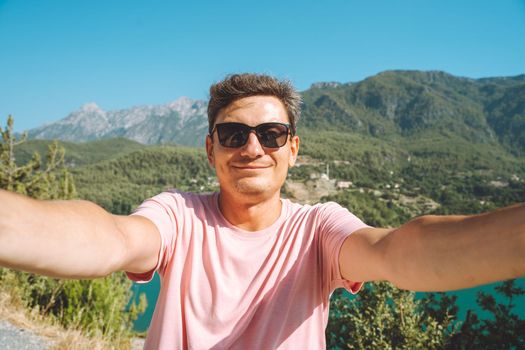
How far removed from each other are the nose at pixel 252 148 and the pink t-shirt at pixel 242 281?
0.38 metres

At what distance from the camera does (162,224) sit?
1.52 meters

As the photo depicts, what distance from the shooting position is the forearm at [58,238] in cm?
95

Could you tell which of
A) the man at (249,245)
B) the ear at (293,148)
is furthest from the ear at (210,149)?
the ear at (293,148)

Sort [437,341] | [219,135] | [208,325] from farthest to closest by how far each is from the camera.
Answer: [437,341] < [219,135] < [208,325]

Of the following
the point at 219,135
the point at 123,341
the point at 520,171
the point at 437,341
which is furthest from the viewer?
the point at 520,171

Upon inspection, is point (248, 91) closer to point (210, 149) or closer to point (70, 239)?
point (210, 149)

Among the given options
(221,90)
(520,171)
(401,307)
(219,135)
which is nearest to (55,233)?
(219,135)

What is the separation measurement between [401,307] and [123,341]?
3444mm

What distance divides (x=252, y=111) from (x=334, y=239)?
2.47 feet

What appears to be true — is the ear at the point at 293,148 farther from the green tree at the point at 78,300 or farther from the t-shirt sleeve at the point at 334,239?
the green tree at the point at 78,300

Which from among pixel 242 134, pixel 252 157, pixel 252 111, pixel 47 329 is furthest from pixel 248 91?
pixel 47 329

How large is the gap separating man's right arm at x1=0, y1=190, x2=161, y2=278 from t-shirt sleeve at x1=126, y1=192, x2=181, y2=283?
0.15 feet

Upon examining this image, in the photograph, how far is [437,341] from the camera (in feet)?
13.2

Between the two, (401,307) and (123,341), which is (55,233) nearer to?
(401,307)
